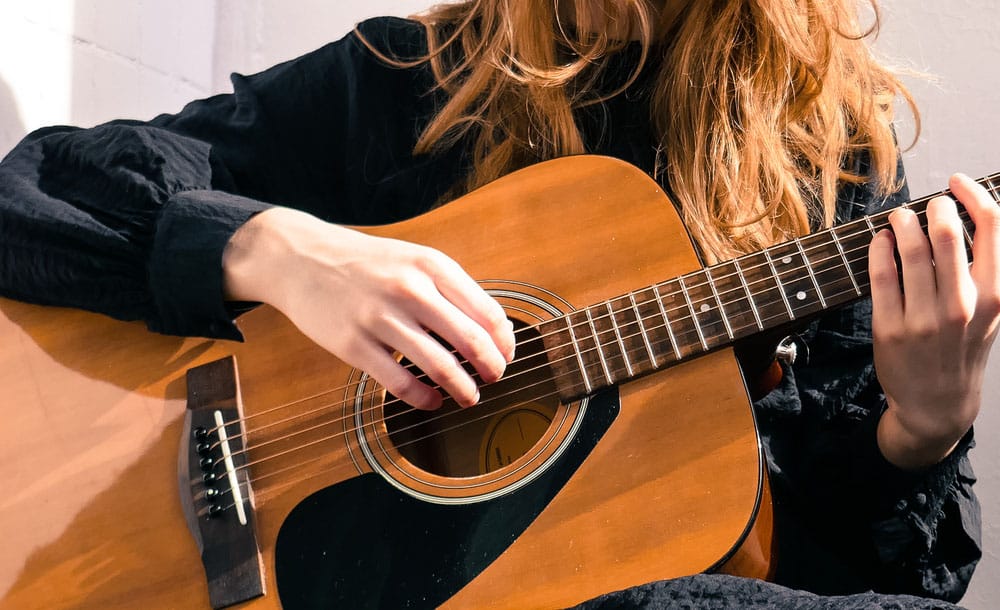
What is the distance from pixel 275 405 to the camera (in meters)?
0.81

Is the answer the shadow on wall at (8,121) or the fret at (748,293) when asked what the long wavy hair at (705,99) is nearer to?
the fret at (748,293)

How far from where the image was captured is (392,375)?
0.73 metres

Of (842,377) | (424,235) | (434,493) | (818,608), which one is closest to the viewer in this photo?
(818,608)

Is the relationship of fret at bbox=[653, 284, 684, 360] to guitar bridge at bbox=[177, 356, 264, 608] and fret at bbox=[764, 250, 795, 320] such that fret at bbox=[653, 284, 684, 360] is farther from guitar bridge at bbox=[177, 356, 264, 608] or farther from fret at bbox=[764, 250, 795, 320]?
guitar bridge at bbox=[177, 356, 264, 608]

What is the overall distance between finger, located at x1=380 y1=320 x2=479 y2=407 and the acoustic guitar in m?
0.08

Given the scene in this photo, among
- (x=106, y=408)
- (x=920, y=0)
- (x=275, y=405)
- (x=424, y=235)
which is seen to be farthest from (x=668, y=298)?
(x=920, y=0)

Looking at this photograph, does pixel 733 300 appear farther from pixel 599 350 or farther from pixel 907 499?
pixel 907 499

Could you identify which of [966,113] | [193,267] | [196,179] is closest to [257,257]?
[193,267]

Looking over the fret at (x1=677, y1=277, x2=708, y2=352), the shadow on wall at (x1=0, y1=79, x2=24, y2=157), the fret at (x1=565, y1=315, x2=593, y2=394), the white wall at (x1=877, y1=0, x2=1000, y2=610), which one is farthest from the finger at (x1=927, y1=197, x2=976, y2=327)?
the shadow on wall at (x1=0, y1=79, x2=24, y2=157)

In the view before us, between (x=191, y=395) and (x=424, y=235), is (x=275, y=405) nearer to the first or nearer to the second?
(x=191, y=395)

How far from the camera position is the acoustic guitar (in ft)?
2.35

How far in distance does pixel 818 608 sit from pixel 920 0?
1.06 metres

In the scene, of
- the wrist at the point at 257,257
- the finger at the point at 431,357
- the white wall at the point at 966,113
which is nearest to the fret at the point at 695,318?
the finger at the point at 431,357

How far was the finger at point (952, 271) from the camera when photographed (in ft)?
2.31
